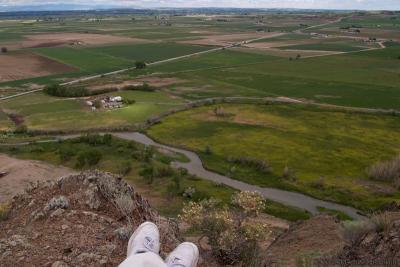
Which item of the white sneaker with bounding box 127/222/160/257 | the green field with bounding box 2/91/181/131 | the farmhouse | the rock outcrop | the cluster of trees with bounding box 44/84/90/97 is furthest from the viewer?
the cluster of trees with bounding box 44/84/90/97

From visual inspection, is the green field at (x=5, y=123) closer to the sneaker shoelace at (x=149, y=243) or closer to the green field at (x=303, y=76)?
the green field at (x=303, y=76)

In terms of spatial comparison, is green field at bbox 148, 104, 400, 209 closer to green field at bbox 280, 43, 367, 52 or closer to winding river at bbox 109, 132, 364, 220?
winding river at bbox 109, 132, 364, 220

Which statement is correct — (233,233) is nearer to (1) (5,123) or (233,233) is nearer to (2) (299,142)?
(2) (299,142)

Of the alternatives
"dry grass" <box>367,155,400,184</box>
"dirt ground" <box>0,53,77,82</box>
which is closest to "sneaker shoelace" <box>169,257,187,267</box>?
"dry grass" <box>367,155,400,184</box>

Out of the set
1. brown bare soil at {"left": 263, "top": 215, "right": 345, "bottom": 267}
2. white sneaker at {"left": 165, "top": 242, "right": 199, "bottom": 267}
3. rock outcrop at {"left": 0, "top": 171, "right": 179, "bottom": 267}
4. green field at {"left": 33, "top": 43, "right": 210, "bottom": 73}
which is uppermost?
white sneaker at {"left": 165, "top": 242, "right": 199, "bottom": 267}

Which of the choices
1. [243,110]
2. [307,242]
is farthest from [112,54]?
[307,242]

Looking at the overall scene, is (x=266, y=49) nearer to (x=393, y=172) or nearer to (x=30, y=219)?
(x=393, y=172)

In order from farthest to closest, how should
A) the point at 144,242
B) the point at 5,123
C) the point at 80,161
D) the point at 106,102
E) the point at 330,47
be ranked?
the point at 330,47 → the point at 106,102 → the point at 5,123 → the point at 80,161 → the point at 144,242
